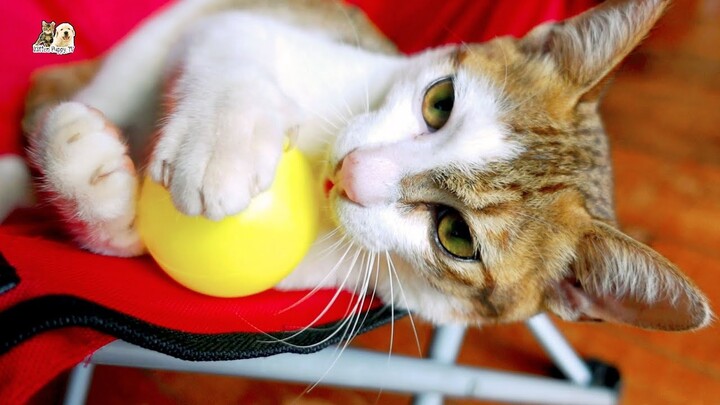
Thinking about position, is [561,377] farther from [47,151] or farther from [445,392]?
[47,151]

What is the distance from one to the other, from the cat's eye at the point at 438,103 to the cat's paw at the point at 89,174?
0.52 m

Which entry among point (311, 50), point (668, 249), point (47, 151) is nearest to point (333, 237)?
point (311, 50)

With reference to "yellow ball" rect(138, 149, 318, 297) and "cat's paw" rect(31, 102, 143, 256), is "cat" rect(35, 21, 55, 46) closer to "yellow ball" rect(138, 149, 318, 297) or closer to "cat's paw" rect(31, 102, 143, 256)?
"cat's paw" rect(31, 102, 143, 256)

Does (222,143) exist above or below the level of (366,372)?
above

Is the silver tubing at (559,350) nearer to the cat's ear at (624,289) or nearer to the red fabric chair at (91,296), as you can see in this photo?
the cat's ear at (624,289)

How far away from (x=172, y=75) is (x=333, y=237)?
46cm

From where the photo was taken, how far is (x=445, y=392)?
1297 millimetres

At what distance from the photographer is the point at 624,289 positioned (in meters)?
1.03

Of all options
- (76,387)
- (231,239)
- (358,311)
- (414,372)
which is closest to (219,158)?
(231,239)

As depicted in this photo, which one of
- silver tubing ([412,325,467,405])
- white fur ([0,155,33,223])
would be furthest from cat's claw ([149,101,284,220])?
silver tubing ([412,325,467,405])

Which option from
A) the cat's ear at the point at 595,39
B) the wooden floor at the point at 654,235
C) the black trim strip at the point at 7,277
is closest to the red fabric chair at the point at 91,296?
the black trim strip at the point at 7,277

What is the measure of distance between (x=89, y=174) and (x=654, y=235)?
77.7 inches

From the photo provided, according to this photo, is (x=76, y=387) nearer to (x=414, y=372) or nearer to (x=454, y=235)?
(x=414, y=372)

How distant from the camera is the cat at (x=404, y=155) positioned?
37.8 inches
